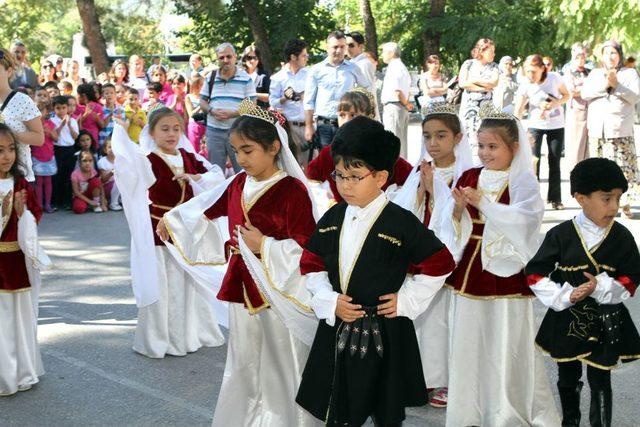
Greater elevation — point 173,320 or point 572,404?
point 173,320

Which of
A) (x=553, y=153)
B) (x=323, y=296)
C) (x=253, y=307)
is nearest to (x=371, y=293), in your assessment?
(x=323, y=296)

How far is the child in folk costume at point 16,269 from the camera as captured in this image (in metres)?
5.81

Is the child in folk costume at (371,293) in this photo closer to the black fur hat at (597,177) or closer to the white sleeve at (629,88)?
Answer: the black fur hat at (597,177)

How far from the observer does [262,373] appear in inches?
198

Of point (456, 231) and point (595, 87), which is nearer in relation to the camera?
point (456, 231)

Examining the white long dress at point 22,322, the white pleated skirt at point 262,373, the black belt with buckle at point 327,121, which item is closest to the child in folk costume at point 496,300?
the white pleated skirt at point 262,373

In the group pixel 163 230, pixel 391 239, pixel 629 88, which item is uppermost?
pixel 629 88

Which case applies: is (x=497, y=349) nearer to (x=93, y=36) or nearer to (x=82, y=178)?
(x=82, y=178)

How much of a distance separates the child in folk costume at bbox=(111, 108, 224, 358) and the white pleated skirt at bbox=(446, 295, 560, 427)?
7.56 ft

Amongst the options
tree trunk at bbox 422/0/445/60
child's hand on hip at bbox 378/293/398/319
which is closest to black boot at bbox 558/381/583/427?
child's hand on hip at bbox 378/293/398/319

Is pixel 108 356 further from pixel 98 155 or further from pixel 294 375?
pixel 98 155

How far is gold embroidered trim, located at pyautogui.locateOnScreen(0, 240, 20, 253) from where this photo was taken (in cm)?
585

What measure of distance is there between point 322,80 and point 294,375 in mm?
6910

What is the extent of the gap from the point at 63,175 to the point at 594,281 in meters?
10.1
